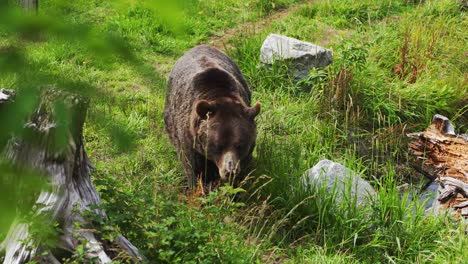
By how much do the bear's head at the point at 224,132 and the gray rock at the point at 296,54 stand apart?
2374 mm

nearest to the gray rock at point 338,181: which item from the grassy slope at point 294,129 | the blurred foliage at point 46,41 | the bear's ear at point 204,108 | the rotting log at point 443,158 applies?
the grassy slope at point 294,129

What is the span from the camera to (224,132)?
5234 mm

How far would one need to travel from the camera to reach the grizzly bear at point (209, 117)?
5.23 m

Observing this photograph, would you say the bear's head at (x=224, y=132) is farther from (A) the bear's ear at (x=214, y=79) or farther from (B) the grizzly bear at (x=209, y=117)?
(A) the bear's ear at (x=214, y=79)

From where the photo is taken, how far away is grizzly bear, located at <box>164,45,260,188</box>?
17.1 feet

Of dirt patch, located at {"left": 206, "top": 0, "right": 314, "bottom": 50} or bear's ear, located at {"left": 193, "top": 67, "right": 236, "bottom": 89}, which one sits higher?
bear's ear, located at {"left": 193, "top": 67, "right": 236, "bottom": 89}

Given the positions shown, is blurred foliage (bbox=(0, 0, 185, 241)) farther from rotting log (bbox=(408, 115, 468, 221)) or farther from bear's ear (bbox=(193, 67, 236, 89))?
rotting log (bbox=(408, 115, 468, 221))

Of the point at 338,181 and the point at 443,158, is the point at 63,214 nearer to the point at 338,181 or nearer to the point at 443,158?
the point at 338,181

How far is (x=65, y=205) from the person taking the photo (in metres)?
3.70

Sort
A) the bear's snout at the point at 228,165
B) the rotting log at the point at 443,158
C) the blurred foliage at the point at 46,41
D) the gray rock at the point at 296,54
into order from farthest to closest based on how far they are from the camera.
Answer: the gray rock at the point at 296,54 → the rotting log at the point at 443,158 → the bear's snout at the point at 228,165 → the blurred foliage at the point at 46,41

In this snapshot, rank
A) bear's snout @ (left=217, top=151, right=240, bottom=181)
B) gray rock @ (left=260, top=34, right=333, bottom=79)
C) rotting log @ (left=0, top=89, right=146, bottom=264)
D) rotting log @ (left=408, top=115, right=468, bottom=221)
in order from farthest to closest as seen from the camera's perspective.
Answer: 1. gray rock @ (left=260, top=34, right=333, bottom=79)
2. rotting log @ (left=408, top=115, right=468, bottom=221)
3. bear's snout @ (left=217, top=151, right=240, bottom=181)
4. rotting log @ (left=0, top=89, right=146, bottom=264)

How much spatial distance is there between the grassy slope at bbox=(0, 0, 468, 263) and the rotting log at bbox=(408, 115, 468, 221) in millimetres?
217

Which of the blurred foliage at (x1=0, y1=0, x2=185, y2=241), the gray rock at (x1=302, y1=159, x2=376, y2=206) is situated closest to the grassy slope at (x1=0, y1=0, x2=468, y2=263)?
the blurred foliage at (x1=0, y1=0, x2=185, y2=241)

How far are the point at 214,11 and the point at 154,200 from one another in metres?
6.11
